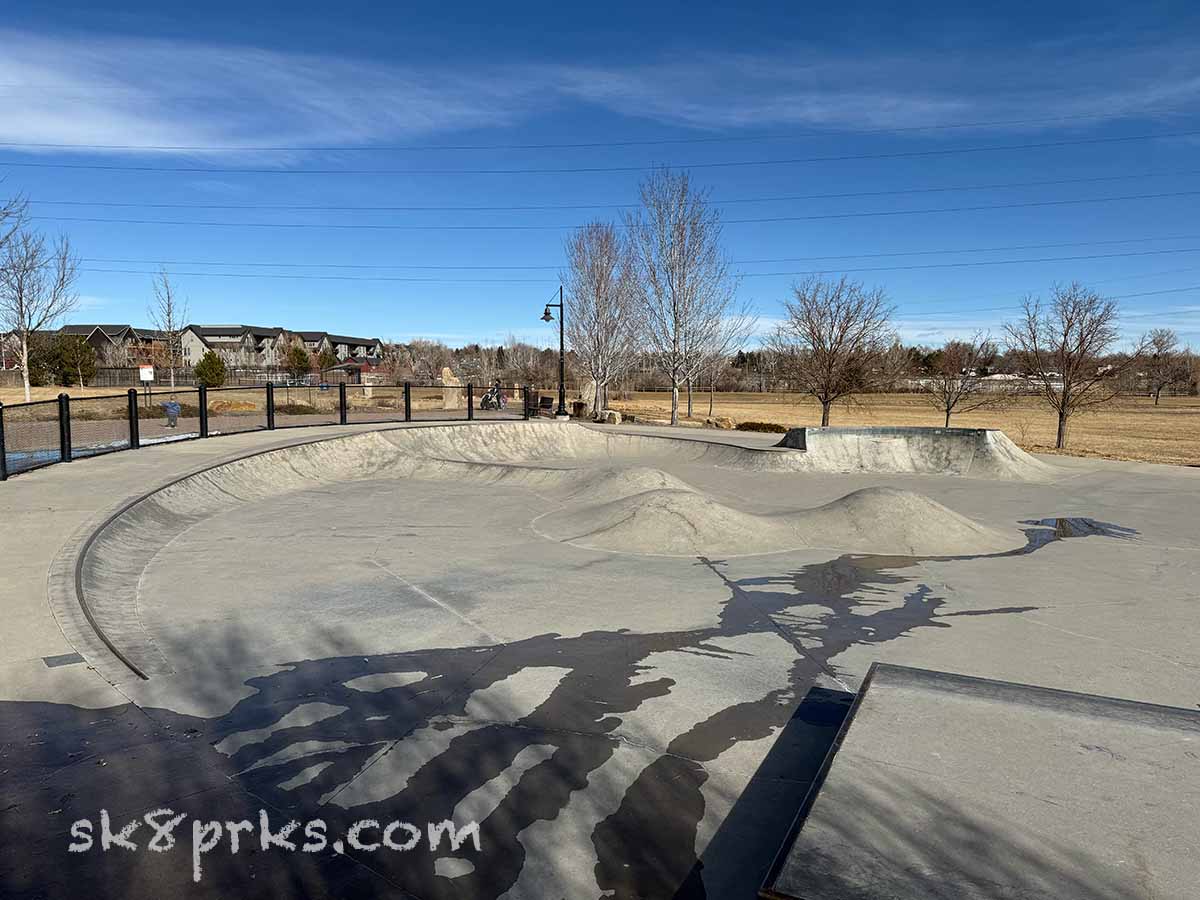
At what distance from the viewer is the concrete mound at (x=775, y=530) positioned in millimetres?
10430

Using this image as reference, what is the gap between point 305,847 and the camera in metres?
3.47

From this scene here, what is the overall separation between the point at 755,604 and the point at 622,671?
247 centimetres

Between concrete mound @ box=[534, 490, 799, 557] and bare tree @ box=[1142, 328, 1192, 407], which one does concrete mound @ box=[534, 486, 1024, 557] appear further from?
bare tree @ box=[1142, 328, 1192, 407]

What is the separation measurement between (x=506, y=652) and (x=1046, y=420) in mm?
55562

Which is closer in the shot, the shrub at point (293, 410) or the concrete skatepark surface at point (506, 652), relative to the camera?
the concrete skatepark surface at point (506, 652)

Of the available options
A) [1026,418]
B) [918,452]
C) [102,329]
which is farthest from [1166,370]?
[102,329]

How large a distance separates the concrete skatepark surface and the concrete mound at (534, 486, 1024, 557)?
5 cm

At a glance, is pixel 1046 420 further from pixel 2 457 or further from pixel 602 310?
pixel 2 457

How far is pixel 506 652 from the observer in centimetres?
629

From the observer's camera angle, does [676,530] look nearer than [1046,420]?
Yes

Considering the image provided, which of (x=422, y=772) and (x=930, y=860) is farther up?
(x=930, y=860)

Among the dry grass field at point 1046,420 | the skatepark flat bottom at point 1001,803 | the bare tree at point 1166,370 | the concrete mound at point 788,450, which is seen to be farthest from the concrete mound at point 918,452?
the bare tree at point 1166,370

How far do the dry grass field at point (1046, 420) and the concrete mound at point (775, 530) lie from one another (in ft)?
68.9

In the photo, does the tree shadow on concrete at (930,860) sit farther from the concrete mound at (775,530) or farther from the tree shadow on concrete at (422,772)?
the concrete mound at (775,530)
